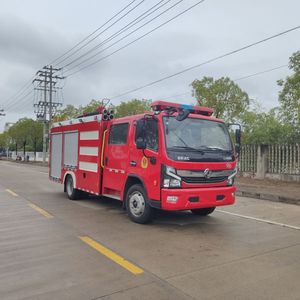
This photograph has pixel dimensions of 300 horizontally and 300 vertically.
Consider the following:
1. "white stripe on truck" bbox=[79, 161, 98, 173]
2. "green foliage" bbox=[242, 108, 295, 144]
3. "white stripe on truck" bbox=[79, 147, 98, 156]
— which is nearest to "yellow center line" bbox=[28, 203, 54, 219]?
"white stripe on truck" bbox=[79, 161, 98, 173]

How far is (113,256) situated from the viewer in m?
5.83

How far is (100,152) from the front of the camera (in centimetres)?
1007

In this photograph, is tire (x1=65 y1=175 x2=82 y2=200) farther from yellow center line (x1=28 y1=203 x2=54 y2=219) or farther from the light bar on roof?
the light bar on roof

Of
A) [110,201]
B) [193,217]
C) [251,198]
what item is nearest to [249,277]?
[193,217]

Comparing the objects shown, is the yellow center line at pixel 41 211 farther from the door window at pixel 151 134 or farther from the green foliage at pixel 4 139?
the green foliage at pixel 4 139

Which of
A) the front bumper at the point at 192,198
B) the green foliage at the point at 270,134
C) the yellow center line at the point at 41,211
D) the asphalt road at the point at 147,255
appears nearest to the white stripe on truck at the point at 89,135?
the asphalt road at the point at 147,255

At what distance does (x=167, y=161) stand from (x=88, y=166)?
384cm

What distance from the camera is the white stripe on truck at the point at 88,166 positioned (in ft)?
33.9

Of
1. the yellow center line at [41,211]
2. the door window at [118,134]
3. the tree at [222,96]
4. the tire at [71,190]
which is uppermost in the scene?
the tree at [222,96]

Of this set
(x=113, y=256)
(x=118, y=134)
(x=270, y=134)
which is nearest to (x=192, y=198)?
(x=113, y=256)

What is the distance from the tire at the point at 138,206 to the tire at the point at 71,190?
361cm

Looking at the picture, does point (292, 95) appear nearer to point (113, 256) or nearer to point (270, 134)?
point (270, 134)

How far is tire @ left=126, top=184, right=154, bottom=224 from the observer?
8172 millimetres

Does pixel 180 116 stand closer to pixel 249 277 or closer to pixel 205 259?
pixel 205 259
